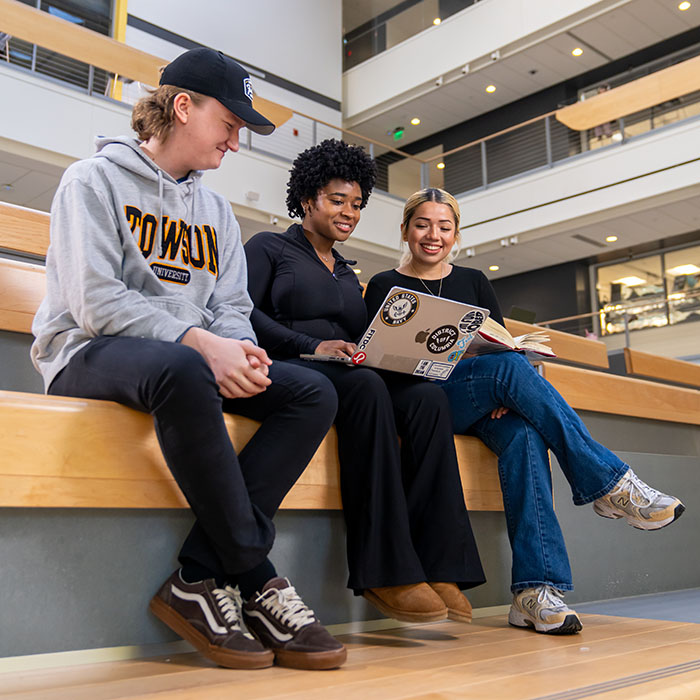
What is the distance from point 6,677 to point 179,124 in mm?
982

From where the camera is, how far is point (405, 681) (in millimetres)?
1026

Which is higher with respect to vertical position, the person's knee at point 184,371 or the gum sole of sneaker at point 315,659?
the person's knee at point 184,371

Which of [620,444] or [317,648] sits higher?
[620,444]

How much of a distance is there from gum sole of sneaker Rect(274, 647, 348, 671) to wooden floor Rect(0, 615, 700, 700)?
2 centimetres

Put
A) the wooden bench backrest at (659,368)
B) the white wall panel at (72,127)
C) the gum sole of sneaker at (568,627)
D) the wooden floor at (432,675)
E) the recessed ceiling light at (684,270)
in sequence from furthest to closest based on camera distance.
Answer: the recessed ceiling light at (684,270)
the white wall panel at (72,127)
the wooden bench backrest at (659,368)
the gum sole of sneaker at (568,627)
the wooden floor at (432,675)

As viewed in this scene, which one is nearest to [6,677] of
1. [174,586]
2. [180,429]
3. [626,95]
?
[174,586]

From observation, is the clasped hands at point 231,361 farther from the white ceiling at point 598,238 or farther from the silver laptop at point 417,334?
the white ceiling at point 598,238

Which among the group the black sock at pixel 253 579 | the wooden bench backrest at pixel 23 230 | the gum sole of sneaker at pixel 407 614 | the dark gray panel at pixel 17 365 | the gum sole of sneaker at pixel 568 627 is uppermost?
the wooden bench backrest at pixel 23 230

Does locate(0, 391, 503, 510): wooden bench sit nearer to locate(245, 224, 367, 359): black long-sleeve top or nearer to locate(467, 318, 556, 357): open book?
locate(245, 224, 367, 359): black long-sleeve top

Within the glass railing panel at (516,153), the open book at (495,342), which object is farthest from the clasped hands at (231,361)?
the glass railing panel at (516,153)

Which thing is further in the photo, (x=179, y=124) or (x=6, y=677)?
(x=179, y=124)

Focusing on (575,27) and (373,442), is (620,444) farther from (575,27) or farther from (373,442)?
(575,27)

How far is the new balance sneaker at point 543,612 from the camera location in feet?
4.98

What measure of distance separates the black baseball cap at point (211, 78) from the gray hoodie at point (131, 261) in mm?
153
